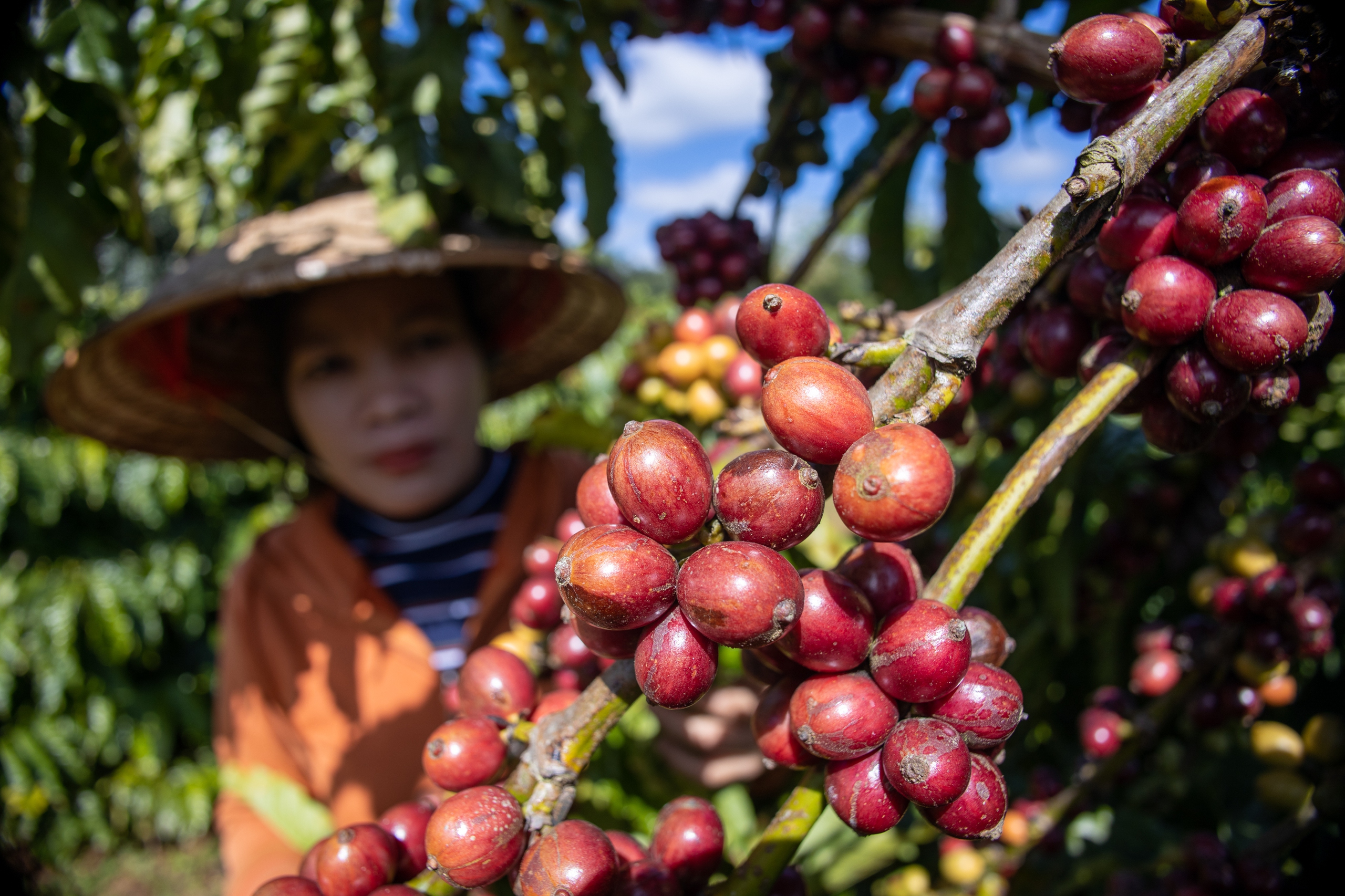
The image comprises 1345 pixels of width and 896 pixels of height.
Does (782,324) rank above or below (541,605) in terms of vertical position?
above

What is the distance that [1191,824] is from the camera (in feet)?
6.41

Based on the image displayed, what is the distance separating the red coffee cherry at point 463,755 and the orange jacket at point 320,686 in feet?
4.53

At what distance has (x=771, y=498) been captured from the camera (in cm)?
64

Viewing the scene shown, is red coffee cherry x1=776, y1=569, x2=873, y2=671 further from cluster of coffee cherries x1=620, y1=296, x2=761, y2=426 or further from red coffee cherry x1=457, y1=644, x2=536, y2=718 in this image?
cluster of coffee cherries x1=620, y1=296, x2=761, y2=426

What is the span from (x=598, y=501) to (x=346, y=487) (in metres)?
1.91

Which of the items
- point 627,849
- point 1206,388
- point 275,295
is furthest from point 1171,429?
point 275,295

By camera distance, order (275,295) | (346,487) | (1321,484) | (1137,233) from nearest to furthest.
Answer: (1137,233)
(1321,484)
(346,487)
(275,295)

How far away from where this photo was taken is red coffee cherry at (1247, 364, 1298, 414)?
80 cm

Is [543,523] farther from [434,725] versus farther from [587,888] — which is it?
[587,888]

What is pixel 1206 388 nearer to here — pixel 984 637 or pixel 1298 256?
pixel 1298 256

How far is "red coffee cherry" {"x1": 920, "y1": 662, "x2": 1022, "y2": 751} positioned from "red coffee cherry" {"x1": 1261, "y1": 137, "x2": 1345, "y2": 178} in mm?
592

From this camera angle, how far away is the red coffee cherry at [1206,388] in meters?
0.78

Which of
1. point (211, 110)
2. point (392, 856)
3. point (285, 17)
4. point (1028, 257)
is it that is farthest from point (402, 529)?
point (1028, 257)

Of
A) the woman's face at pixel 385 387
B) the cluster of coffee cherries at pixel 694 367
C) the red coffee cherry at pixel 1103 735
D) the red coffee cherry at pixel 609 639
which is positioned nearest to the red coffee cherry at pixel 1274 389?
the red coffee cherry at pixel 609 639
